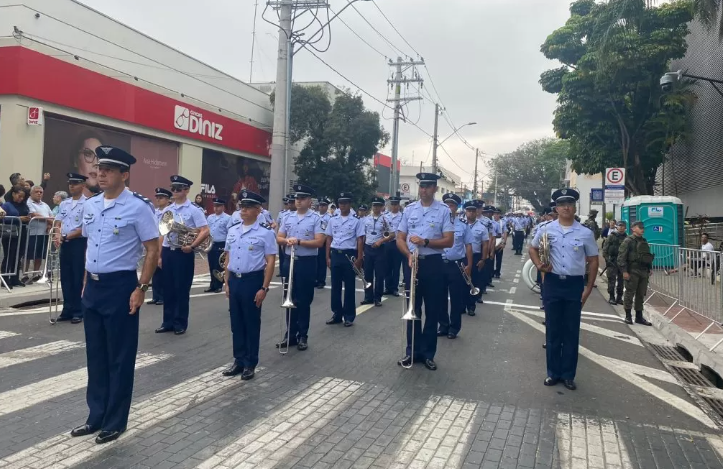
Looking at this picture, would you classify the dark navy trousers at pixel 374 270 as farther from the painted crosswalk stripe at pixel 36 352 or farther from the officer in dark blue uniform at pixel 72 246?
the painted crosswalk stripe at pixel 36 352

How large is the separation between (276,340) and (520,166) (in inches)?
2960

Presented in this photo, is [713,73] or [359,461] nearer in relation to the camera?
[359,461]

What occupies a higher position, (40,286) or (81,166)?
(81,166)

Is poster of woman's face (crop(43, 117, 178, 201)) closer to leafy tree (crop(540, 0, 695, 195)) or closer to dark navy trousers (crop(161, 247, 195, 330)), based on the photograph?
dark navy trousers (crop(161, 247, 195, 330))

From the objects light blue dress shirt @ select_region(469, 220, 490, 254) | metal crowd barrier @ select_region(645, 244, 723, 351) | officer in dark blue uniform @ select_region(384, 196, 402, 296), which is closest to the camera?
metal crowd barrier @ select_region(645, 244, 723, 351)

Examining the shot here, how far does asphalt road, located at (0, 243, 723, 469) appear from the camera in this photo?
13.3 feet

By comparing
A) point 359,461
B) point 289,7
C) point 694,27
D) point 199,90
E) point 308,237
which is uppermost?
point 694,27

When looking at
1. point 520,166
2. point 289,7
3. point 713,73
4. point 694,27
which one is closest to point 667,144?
point 713,73

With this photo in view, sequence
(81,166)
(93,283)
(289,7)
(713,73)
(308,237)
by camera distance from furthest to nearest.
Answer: (713,73) < (289,7) < (81,166) < (308,237) < (93,283)

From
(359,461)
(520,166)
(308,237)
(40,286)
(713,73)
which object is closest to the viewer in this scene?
(359,461)

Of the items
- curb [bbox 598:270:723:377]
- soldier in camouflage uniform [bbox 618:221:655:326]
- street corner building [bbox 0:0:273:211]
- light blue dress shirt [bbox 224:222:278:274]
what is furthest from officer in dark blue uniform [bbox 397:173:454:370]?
street corner building [bbox 0:0:273:211]

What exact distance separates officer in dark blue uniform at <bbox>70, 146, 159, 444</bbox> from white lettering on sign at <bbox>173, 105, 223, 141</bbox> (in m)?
18.6

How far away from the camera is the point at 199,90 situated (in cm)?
2398

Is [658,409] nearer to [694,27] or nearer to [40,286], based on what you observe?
[40,286]
